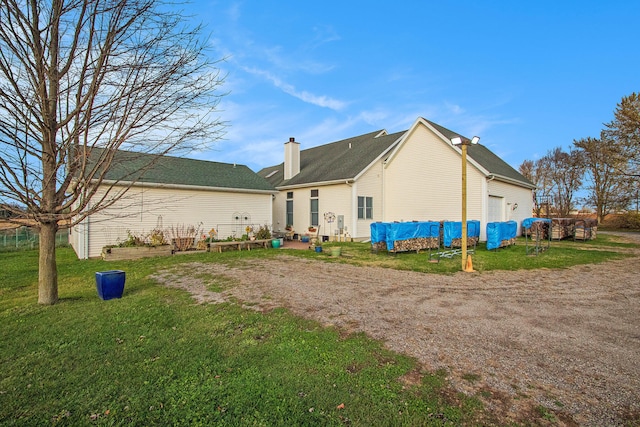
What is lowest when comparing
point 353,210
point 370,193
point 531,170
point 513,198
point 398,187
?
point 353,210

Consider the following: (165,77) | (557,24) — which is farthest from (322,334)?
(557,24)

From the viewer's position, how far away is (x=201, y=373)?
10.5ft

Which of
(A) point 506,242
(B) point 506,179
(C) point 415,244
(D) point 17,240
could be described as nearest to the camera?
(C) point 415,244

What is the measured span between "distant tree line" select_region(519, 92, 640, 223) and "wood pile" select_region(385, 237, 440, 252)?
20.1 m

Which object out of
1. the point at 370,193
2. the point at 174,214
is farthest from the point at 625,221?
the point at 174,214

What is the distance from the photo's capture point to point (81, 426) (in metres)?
2.44

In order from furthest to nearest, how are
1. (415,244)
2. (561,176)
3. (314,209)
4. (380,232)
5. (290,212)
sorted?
1. (561,176)
2. (290,212)
3. (314,209)
4. (415,244)
5. (380,232)

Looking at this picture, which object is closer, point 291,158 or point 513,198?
point 513,198

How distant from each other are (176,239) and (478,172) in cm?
1543

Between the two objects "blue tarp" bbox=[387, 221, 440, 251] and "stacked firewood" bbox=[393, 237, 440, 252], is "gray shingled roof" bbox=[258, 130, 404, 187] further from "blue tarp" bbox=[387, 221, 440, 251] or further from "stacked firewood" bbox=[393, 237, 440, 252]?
"stacked firewood" bbox=[393, 237, 440, 252]

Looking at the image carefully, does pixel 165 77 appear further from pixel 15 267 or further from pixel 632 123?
pixel 632 123

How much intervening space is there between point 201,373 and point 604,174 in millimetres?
41992

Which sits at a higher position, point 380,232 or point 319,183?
point 319,183

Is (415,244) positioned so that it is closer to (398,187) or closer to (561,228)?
(398,187)
